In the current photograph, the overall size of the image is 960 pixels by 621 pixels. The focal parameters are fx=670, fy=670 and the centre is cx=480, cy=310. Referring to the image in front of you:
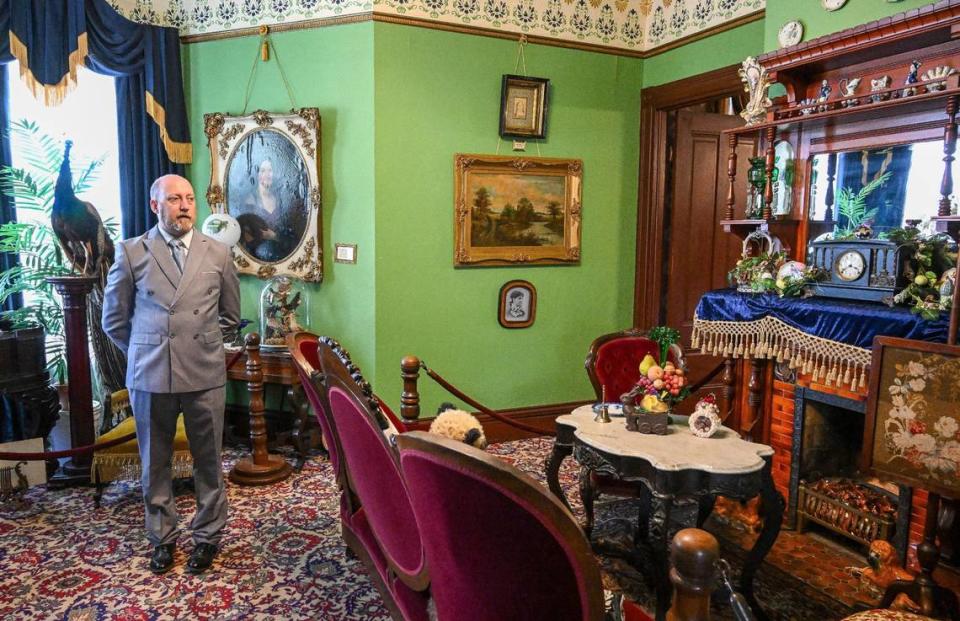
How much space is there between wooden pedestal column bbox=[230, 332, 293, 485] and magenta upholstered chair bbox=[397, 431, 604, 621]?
3123mm

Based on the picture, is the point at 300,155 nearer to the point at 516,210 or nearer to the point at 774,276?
the point at 516,210

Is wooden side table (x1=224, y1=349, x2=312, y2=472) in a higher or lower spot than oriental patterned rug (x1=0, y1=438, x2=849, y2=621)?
higher

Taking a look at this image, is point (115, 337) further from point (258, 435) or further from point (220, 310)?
point (258, 435)

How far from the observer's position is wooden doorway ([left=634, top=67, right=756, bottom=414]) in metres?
5.35

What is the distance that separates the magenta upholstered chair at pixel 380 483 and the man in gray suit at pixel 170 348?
0.97m

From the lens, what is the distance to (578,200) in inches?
207

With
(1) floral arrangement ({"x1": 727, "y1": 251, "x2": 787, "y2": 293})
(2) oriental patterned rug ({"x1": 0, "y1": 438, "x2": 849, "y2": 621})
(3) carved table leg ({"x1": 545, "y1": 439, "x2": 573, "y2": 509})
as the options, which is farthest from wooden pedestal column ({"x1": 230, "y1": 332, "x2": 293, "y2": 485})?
(1) floral arrangement ({"x1": 727, "y1": 251, "x2": 787, "y2": 293})

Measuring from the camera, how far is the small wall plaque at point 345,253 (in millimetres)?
4801

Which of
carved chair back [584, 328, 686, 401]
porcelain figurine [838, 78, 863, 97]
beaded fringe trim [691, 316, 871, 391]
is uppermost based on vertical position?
porcelain figurine [838, 78, 863, 97]

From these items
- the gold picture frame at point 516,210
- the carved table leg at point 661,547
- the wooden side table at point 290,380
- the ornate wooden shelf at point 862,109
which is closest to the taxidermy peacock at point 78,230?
the wooden side table at point 290,380

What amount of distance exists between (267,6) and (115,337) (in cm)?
290

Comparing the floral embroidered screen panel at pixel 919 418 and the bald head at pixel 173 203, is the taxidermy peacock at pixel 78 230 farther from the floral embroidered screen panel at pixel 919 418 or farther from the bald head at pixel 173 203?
the floral embroidered screen panel at pixel 919 418

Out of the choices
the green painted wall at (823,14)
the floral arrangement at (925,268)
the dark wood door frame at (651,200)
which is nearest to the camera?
the floral arrangement at (925,268)

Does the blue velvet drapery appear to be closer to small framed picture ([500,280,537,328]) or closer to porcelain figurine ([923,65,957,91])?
small framed picture ([500,280,537,328])
